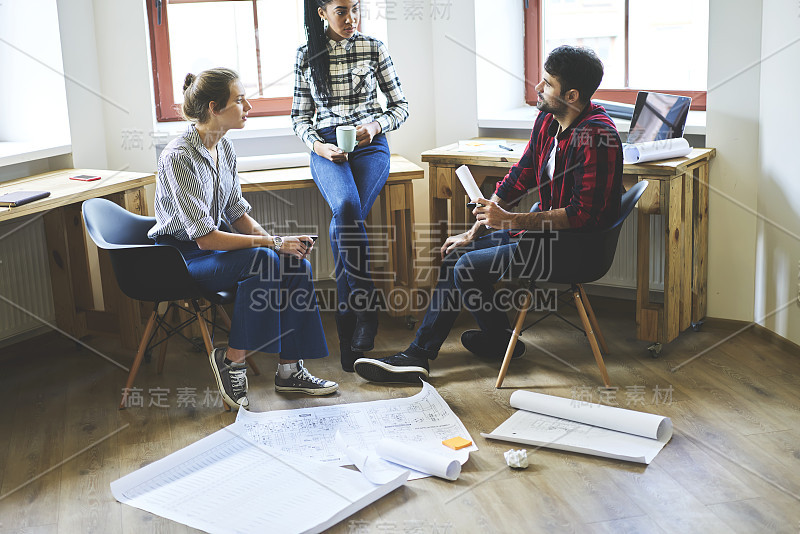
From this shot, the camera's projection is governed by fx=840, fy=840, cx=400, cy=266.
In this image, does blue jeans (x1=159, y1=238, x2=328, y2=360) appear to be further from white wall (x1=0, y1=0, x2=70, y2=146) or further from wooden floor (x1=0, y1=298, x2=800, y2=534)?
white wall (x1=0, y1=0, x2=70, y2=146)

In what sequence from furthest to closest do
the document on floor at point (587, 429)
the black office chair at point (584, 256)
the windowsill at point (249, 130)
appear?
the windowsill at point (249, 130) → the black office chair at point (584, 256) → the document on floor at point (587, 429)

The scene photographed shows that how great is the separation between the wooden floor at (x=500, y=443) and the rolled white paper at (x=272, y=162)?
78 cm

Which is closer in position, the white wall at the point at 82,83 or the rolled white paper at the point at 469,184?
the rolled white paper at the point at 469,184

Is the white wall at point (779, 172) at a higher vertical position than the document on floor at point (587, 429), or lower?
higher

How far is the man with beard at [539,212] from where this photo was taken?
286 cm

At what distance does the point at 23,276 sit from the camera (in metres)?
3.57

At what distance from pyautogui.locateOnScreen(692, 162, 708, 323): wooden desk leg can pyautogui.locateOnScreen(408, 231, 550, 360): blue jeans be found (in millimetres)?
829

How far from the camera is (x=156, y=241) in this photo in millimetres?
3014

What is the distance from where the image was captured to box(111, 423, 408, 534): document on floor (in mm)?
2201

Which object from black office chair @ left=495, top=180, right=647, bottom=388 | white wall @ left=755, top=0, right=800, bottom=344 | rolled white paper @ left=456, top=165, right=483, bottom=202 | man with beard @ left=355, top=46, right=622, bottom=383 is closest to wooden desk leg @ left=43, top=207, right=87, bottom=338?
man with beard @ left=355, top=46, right=622, bottom=383

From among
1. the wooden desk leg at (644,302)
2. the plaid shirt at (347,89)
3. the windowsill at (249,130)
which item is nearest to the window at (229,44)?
the windowsill at (249,130)

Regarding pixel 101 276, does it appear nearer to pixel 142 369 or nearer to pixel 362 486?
pixel 142 369

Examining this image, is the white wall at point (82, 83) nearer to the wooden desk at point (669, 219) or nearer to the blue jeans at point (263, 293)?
the blue jeans at point (263, 293)

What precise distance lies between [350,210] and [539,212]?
2.48ft
